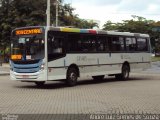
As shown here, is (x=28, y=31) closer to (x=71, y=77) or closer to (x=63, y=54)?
(x=63, y=54)

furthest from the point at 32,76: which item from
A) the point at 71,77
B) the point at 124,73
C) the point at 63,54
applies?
the point at 124,73

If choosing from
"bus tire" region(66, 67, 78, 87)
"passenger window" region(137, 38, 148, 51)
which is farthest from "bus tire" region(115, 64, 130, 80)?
"bus tire" region(66, 67, 78, 87)

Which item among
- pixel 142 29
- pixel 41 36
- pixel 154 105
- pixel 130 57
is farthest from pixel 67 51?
pixel 142 29

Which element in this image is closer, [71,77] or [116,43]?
[71,77]

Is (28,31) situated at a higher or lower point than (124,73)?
higher

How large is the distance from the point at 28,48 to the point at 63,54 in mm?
1759

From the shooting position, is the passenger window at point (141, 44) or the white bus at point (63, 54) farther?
the passenger window at point (141, 44)

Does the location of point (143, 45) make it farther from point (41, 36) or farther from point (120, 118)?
point (120, 118)

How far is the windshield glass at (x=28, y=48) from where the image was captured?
2130cm

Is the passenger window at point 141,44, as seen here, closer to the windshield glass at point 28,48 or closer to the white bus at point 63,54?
the white bus at point 63,54

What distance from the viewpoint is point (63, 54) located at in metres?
22.2

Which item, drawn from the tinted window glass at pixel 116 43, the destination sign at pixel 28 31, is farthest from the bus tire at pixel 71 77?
the tinted window glass at pixel 116 43

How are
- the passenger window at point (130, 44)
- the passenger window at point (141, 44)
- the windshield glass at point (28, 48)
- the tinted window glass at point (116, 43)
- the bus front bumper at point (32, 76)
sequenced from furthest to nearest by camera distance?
1. the passenger window at point (141, 44)
2. the passenger window at point (130, 44)
3. the tinted window glass at point (116, 43)
4. the windshield glass at point (28, 48)
5. the bus front bumper at point (32, 76)

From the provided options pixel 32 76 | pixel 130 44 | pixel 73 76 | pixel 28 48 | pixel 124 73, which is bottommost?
pixel 124 73
